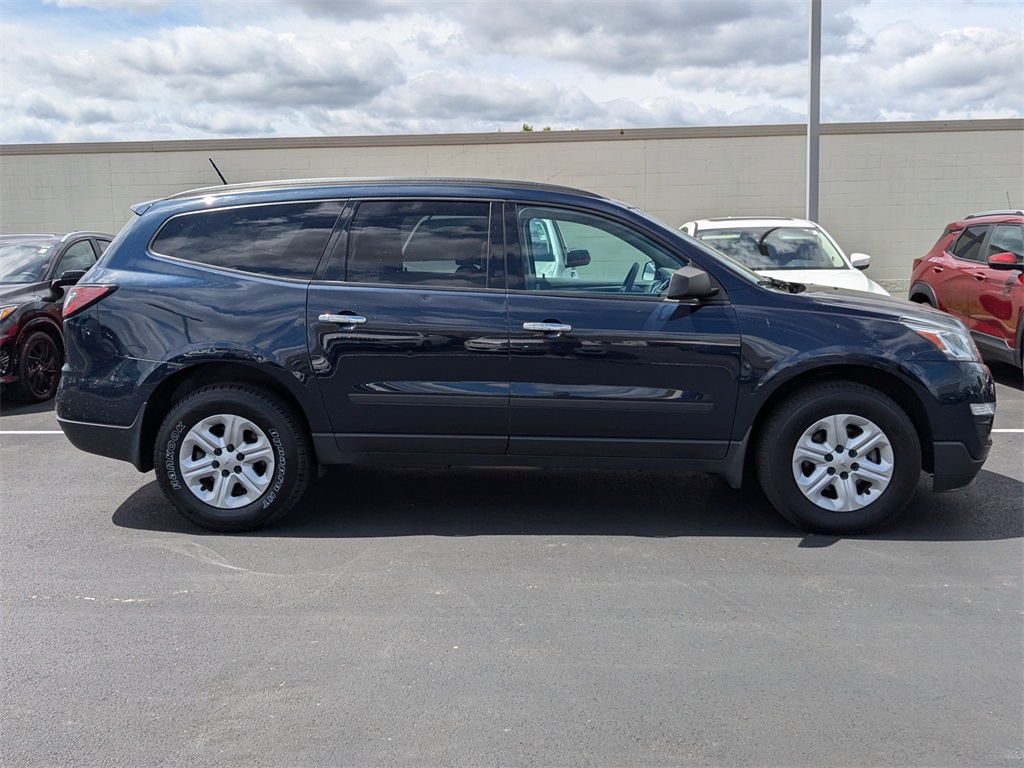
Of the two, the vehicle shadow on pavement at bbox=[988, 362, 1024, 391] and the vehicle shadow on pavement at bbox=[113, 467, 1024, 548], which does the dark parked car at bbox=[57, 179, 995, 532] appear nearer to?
the vehicle shadow on pavement at bbox=[113, 467, 1024, 548]

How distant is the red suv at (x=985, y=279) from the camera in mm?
8938

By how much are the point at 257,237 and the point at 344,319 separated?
733 millimetres

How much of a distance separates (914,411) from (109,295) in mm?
4447

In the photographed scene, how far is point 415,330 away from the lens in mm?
5203

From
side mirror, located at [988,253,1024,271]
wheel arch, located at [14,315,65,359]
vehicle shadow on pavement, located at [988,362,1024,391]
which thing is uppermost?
side mirror, located at [988,253,1024,271]

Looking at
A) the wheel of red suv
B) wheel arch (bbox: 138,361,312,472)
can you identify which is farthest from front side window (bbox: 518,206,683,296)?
the wheel of red suv

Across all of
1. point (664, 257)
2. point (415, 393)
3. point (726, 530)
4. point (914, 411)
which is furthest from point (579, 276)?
point (914, 411)

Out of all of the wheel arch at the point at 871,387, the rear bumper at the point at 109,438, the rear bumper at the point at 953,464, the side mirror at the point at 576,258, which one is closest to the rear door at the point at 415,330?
the side mirror at the point at 576,258

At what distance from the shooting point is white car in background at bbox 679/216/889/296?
971cm

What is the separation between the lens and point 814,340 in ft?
16.9

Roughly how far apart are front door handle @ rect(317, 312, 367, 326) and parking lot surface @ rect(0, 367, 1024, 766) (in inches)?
45.3

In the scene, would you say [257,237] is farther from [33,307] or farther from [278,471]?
[33,307]

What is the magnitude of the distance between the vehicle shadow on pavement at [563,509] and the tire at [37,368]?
3672 mm

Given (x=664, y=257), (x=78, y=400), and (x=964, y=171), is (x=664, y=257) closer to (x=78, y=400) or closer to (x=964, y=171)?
(x=78, y=400)
